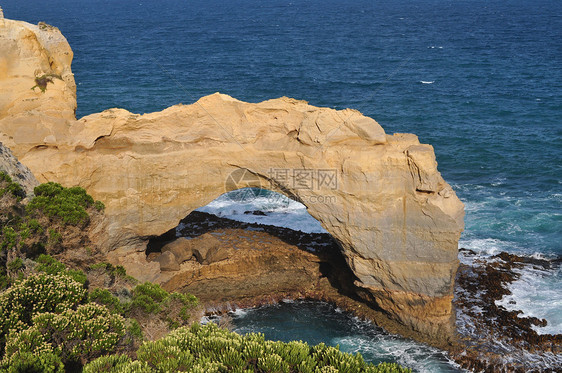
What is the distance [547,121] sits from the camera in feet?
173

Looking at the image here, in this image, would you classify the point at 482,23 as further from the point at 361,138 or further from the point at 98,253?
the point at 98,253

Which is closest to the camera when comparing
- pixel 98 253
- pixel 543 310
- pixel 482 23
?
pixel 98 253

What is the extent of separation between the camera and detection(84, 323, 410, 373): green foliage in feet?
45.7

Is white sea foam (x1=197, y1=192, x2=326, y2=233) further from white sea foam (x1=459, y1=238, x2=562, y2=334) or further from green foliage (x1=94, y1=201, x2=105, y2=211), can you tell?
green foliage (x1=94, y1=201, x2=105, y2=211)

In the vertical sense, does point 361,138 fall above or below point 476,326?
above

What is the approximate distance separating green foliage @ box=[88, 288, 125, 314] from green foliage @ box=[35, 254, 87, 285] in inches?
24.7

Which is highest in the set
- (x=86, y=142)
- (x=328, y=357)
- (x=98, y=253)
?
(x=86, y=142)

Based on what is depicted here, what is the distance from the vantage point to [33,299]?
15.5 m

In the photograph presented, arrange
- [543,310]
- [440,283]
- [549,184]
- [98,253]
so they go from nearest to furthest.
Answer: [98,253], [440,283], [543,310], [549,184]

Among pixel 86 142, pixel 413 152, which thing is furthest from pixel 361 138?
pixel 86 142

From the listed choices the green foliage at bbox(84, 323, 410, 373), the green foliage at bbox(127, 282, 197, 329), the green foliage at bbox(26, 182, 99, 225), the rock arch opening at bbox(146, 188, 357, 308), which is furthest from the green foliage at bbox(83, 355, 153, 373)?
the rock arch opening at bbox(146, 188, 357, 308)

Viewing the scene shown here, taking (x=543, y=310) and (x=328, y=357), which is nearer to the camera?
(x=328, y=357)

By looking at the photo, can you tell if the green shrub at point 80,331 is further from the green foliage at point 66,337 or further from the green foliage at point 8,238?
the green foliage at point 8,238

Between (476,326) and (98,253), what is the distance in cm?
1564
